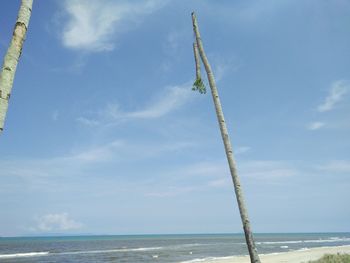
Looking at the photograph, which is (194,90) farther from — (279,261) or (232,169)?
(279,261)

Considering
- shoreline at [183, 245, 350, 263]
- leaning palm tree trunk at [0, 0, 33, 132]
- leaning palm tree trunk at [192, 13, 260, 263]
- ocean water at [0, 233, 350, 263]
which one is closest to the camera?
leaning palm tree trunk at [0, 0, 33, 132]

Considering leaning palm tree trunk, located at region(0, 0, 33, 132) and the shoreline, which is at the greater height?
the shoreline

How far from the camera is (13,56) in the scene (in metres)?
3.29

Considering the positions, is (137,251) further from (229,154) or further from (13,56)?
(13,56)

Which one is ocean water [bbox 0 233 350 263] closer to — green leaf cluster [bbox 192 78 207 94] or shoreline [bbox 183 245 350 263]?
shoreline [bbox 183 245 350 263]

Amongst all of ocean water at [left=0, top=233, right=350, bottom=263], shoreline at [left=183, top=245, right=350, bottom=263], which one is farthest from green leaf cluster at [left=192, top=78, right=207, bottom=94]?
ocean water at [left=0, top=233, right=350, bottom=263]

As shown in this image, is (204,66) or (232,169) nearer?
(232,169)

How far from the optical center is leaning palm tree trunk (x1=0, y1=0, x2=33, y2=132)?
120 inches

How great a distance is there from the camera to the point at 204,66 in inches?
398

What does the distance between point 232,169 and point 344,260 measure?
1551 cm

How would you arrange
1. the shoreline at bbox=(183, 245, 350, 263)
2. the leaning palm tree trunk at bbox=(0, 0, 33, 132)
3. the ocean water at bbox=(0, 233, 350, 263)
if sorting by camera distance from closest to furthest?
the leaning palm tree trunk at bbox=(0, 0, 33, 132) < the shoreline at bbox=(183, 245, 350, 263) < the ocean water at bbox=(0, 233, 350, 263)

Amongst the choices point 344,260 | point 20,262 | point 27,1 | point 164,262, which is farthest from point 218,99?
point 20,262

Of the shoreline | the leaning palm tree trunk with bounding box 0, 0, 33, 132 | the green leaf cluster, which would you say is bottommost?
the leaning palm tree trunk with bounding box 0, 0, 33, 132

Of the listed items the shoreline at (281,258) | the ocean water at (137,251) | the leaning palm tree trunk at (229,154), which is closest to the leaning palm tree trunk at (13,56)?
the leaning palm tree trunk at (229,154)
